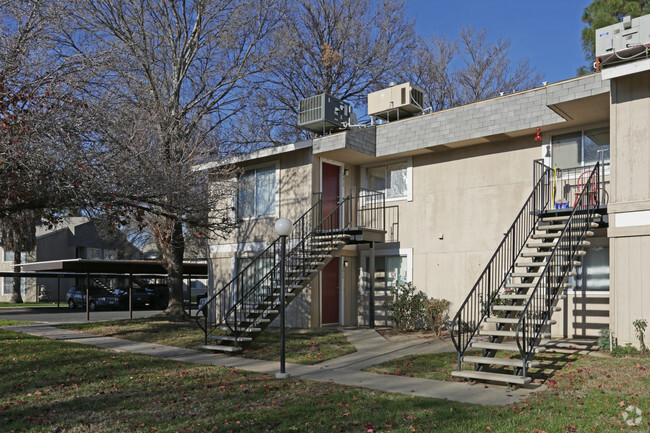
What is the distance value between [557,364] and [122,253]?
35382 mm

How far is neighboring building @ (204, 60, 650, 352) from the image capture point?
9.91 metres

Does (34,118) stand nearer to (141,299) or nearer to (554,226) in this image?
(554,226)

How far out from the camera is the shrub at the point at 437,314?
43.5 ft

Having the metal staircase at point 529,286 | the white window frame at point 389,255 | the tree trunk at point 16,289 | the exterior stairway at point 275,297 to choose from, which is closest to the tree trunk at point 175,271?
the exterior stairway at point 275,297

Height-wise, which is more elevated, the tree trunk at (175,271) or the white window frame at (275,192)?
the white window frame at (275,192)

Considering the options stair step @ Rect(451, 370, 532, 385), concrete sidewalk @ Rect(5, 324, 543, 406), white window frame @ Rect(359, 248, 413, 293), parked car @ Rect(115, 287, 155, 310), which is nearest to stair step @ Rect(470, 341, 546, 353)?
stair step @ Rect(451, 370, 532, 385)

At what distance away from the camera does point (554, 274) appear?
9438mm

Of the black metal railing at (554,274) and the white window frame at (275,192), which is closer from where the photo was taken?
the black metal railing at (554,274)

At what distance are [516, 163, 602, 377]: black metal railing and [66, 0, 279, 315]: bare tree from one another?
7282 millimetres

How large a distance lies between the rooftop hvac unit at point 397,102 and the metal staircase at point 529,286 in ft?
14.3

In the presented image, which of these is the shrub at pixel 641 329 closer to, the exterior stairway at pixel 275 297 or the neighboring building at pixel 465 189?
the neighboring building at pixel 465 189

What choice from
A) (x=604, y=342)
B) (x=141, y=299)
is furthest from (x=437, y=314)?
(x=141, y=299)

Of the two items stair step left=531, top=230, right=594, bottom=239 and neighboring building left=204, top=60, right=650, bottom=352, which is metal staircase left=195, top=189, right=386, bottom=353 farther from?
stair step left=531, top=230, right=594, bottom=239

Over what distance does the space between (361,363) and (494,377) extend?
2.79 meters
